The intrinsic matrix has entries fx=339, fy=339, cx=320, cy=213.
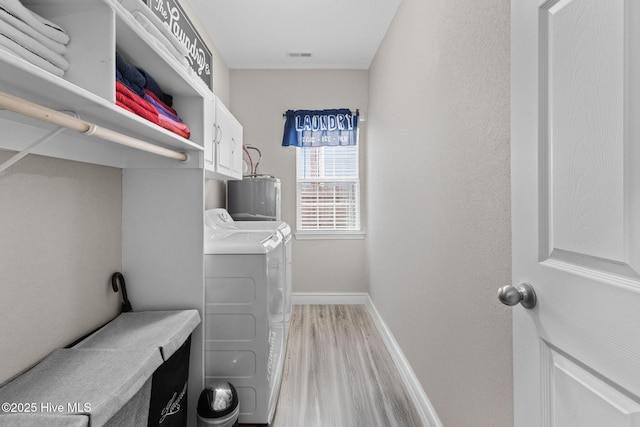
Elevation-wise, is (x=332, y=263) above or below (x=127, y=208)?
below

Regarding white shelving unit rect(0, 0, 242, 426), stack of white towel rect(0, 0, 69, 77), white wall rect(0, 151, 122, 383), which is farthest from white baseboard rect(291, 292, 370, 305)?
stack of white towel rect(0, 0, 69, 77)

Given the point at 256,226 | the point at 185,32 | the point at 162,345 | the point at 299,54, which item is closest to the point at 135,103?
the point at 162,345

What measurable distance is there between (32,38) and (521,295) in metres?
1.26

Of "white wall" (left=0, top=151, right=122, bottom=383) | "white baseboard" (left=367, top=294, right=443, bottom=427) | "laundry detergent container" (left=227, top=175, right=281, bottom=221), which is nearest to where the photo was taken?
"white wall" (left=0, top=151, right=122, bottom=383)

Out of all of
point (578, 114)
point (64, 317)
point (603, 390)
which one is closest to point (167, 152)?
point (64, 317)

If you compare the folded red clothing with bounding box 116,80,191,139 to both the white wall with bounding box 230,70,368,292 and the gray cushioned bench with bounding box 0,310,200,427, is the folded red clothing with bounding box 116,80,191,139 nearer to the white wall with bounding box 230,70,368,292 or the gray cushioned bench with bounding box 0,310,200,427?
the gray cushioned bench with bounding box 0,310,200,427

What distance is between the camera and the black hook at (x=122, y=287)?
61.2 inches

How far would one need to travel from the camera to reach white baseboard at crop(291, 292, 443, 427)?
69.5 inches

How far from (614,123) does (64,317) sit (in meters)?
1.69

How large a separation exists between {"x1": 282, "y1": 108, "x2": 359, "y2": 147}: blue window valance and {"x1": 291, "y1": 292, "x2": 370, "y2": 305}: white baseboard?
1694mm

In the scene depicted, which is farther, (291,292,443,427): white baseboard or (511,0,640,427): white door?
(291,292,443,427): white baseboard

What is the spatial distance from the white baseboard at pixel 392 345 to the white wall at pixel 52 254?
1.63 metres

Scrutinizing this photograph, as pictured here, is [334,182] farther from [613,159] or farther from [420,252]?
[613,159]

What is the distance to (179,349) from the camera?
142 cm
